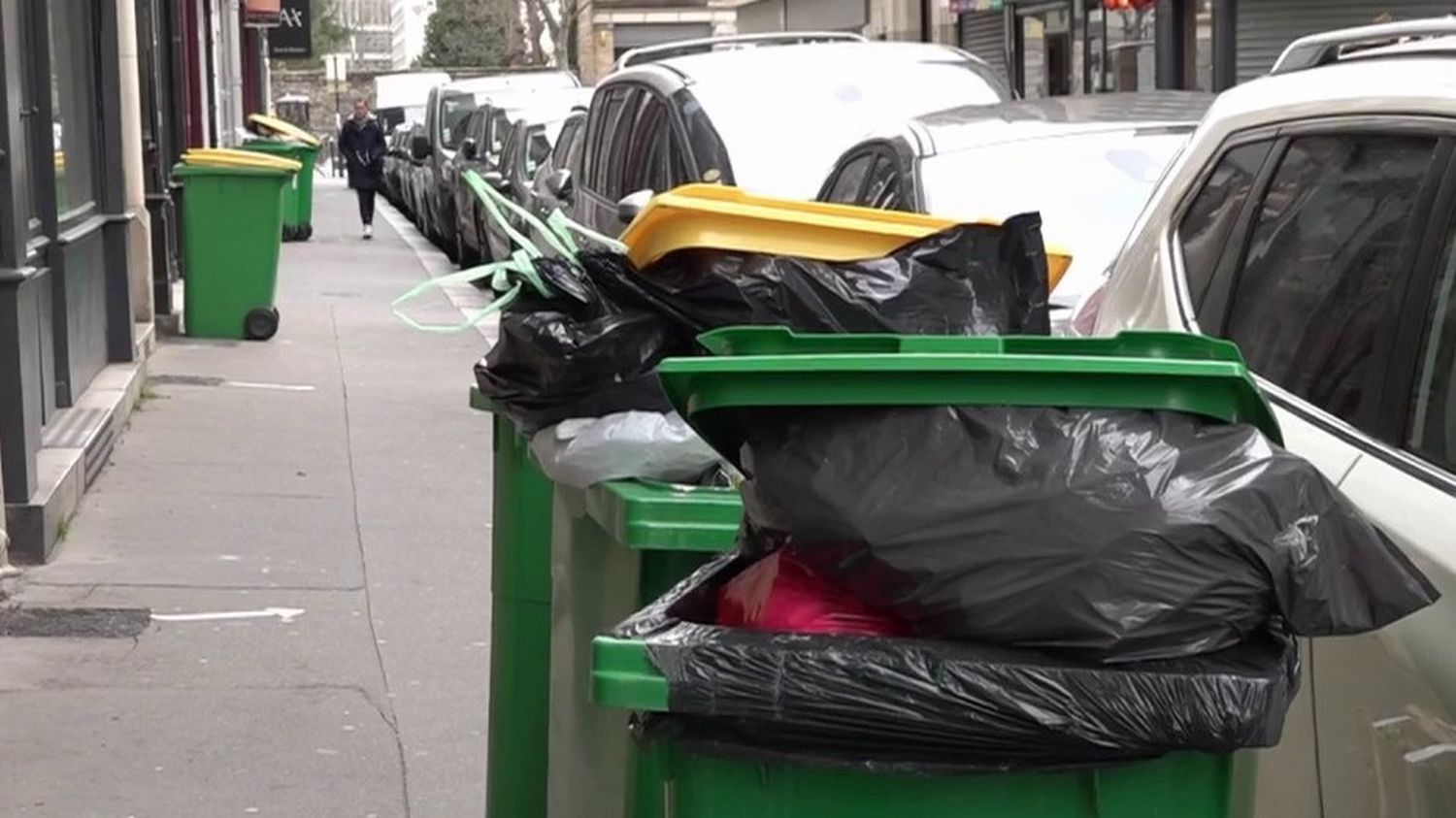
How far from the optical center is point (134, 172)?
15.2 metres

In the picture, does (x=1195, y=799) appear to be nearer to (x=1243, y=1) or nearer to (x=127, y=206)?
(x=127, y=206)

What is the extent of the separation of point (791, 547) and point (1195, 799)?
1.88ft

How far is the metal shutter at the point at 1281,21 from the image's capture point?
76.5ft

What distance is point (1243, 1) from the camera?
24859 mm

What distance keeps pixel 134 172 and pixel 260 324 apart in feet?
6.64

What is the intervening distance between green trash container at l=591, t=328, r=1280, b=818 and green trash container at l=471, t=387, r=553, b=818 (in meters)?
1.80

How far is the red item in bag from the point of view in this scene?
9.96ft

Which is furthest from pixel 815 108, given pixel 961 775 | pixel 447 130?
pixel 447 130

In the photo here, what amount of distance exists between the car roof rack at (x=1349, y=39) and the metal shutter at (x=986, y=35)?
28335 mm

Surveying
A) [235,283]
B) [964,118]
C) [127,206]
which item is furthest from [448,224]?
[964,118]

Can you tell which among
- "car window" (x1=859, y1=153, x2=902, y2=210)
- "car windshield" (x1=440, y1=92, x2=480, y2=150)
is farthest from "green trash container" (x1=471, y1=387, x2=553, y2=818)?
"car windshield" (x1=440, y1=92, x2=480, y2=150)

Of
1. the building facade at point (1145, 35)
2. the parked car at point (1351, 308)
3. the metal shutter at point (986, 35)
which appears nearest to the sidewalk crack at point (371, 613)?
the parked car at point (1351, 308)

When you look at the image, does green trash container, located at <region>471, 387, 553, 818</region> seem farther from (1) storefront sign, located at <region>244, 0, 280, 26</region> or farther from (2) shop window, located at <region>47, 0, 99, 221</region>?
(1) storefront sign, located at <region>244, 0, 280, 26</region>

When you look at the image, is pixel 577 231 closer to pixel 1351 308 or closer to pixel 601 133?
pixel 1351 308
